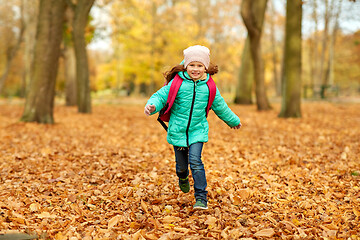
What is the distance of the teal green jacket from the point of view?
3.70m

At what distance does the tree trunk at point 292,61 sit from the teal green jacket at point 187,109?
8.82 m

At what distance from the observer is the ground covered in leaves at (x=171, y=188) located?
3443 millimetres

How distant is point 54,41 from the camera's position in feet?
34.1

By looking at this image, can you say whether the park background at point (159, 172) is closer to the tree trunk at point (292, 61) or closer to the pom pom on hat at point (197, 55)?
the tree trunk at point (292, 61)

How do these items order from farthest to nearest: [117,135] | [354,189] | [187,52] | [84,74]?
[84,74]
[117,135]
[354,189]
[187,52]

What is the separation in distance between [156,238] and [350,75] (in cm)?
4655

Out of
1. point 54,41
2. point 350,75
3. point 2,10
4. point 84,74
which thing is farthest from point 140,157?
point 350,75

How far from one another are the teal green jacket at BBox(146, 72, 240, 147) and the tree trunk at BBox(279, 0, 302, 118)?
882 cm

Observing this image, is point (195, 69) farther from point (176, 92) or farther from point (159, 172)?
point (159, 172)

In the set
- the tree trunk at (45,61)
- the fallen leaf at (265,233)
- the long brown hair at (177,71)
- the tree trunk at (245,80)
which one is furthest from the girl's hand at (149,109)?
the tree trunk at (245,80)

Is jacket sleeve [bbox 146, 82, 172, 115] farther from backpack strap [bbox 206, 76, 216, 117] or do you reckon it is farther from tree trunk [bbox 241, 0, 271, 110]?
tree trunk [bbox 241, 0, 271, 110]

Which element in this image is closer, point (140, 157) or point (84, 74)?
point (140, 157)

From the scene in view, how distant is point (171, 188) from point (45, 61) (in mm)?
7343

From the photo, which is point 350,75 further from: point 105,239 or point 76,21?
point 105,239
